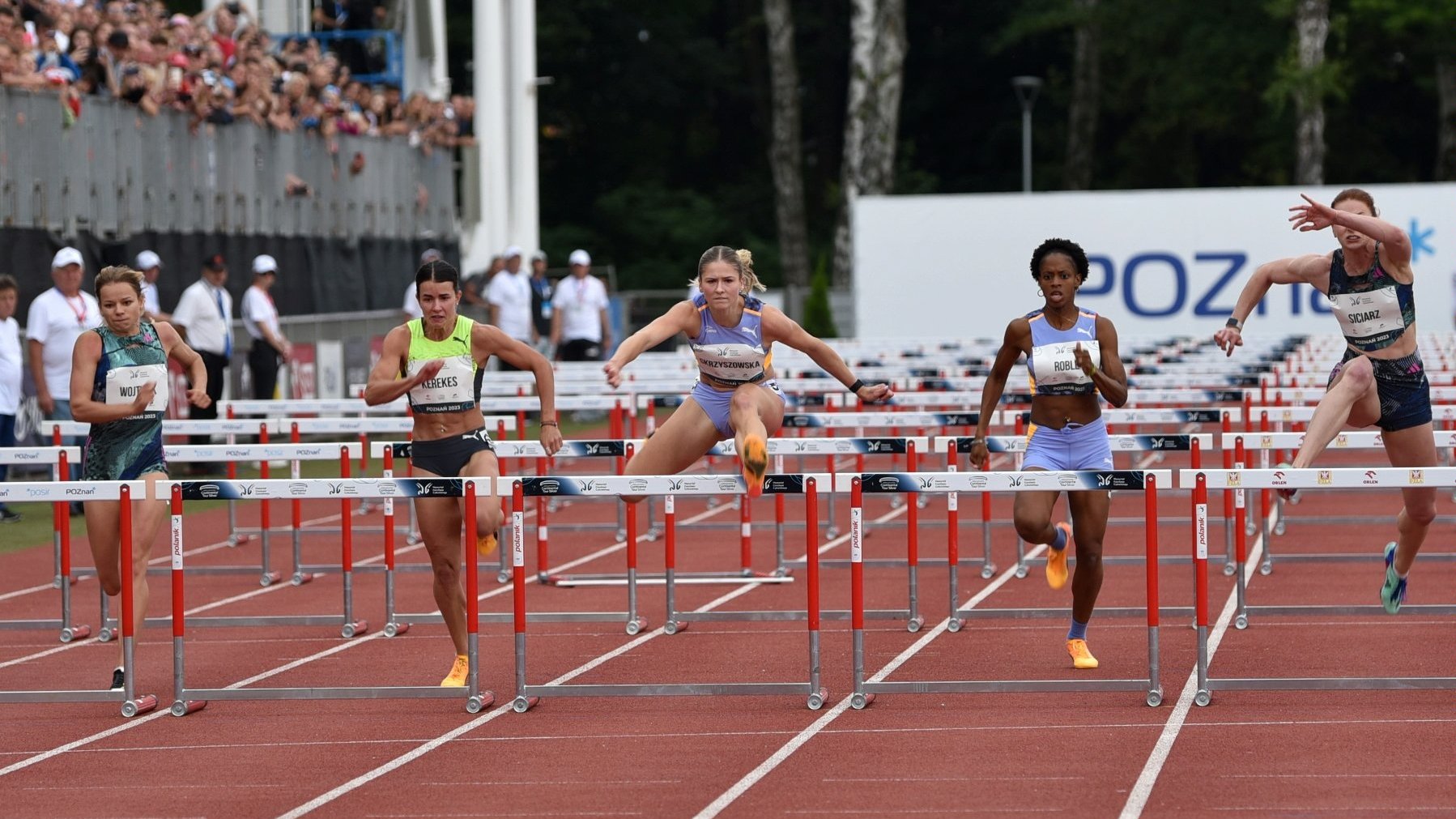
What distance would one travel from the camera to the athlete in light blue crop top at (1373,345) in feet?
31.8

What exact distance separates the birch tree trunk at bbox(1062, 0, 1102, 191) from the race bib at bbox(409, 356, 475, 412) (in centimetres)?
4347

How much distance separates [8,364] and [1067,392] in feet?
32.9

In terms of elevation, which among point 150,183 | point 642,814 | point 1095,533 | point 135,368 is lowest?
point 642,814

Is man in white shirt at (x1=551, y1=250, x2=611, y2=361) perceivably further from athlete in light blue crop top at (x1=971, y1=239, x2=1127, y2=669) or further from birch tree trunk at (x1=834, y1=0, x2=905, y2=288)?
athlete in light blue crop top at (x1=971, y1=239, x2=1127, y2=669)

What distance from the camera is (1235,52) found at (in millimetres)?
50250

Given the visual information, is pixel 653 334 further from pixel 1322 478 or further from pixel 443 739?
pixel 1322 478

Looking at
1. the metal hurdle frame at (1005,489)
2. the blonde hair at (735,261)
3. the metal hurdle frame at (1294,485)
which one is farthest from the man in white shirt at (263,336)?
the metal hurdle frame at (1294,485)

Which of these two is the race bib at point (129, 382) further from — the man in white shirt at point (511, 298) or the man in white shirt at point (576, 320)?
the man in white shirt at point (576, 320)

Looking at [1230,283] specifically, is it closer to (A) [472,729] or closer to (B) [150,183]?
(B) [150,183]

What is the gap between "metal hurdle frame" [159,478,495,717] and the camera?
8875 mm

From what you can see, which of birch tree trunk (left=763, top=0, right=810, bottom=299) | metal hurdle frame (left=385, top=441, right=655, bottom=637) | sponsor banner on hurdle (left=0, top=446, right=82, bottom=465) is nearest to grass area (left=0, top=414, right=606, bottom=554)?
sponsor banner on hurdle (left=0, top=446, right=82, bottom=465)

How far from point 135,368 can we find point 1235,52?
143 feet

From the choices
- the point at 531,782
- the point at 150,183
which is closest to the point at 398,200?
the point at 150,183

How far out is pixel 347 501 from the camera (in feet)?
30.6
